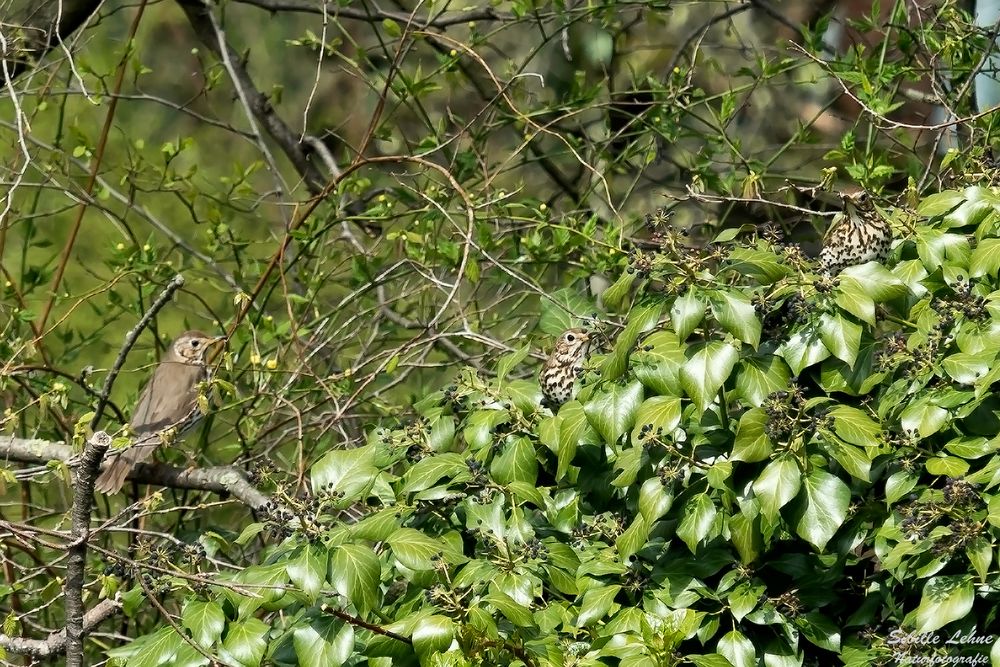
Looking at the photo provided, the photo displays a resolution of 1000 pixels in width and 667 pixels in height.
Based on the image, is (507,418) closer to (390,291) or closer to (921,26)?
(921,26)

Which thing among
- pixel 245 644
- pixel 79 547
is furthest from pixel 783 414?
pixel 79 547

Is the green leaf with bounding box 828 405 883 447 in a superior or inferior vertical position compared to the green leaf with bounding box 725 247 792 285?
inferior

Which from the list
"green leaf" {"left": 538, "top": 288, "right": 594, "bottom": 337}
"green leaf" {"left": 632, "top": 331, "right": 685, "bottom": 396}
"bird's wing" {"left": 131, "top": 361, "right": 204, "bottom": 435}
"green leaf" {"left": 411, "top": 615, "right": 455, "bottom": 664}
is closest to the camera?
"green leaf" {"left": 411, "top": 615, "right": 455, "bottom": 664}

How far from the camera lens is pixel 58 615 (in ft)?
15.6

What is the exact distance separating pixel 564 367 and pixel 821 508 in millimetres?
925

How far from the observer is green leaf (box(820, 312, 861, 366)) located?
97.0 inches

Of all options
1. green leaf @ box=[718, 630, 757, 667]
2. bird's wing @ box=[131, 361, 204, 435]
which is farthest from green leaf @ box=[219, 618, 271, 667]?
bird's wing @ box=[131, 361, 204, 435]

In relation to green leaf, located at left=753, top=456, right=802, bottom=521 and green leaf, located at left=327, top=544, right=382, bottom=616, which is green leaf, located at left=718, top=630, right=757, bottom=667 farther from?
green leaf, located at left=327, top=544, right=382, bottom=616

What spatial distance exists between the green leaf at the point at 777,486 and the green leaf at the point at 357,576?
79 centimetres

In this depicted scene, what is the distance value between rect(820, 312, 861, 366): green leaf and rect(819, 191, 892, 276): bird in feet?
1.21

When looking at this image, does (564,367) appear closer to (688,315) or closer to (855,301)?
(688,315)

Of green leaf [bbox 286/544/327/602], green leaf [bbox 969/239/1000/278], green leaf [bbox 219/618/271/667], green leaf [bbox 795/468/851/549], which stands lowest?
green leaf [bbox 219/618/271/667]

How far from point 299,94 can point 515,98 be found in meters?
3.30

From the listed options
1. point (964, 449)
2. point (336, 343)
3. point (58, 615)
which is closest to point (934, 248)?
point (964, 449)
